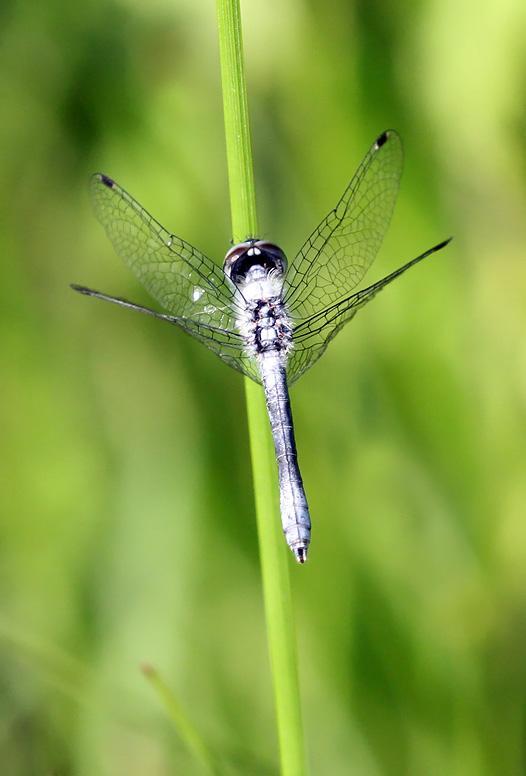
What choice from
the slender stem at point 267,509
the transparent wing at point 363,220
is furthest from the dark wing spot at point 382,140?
the slender stem at point 267,509

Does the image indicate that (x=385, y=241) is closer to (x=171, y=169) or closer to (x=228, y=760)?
(x=171, y=169)

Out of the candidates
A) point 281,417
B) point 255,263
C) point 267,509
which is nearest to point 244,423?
point 281,417

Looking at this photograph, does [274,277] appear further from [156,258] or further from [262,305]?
[156,258]

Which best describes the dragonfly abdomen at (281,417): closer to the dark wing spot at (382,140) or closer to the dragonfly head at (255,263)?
the dragonfly head at (255,263)

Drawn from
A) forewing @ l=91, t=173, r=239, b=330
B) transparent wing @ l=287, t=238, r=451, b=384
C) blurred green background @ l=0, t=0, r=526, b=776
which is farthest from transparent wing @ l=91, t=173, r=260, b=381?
blurred green background @ l=0, t=0, r=526, b=776

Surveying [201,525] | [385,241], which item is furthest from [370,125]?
[201,525]

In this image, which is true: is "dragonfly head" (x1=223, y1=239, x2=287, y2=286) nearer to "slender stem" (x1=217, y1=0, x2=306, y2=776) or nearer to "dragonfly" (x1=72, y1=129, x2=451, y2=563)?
"dragonfly" (x1=72, y1=129, x2=451, y2=563)
